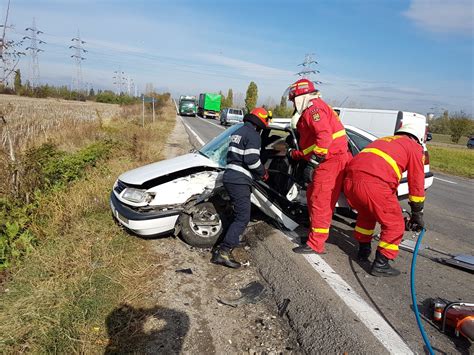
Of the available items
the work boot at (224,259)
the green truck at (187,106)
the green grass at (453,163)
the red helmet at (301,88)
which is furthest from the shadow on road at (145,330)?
the green truck at (187,106)

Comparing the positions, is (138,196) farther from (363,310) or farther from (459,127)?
(459,127)

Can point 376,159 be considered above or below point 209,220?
above

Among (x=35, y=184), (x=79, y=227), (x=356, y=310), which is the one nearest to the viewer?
(x=356, y=310)

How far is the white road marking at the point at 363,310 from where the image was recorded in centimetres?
234

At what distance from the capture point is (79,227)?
4.21m

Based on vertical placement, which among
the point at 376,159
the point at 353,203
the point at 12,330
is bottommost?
the point at 12,330

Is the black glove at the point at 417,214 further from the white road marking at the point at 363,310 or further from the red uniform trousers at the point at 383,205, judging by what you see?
the white road marking at the point at 363,310

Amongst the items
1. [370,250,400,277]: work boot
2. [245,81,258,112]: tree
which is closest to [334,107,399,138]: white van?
[370,250,400,277]: work boot

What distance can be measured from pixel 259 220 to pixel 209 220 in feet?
3.33

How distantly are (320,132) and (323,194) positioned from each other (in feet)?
2.32

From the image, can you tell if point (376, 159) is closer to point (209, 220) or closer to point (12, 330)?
point (209, 220)

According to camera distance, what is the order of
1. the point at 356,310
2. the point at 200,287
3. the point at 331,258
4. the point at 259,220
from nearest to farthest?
the point at 356,310 < the point at 200,287 < the point at 331,258 < the point at 259,220

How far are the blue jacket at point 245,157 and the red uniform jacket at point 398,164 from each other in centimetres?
109

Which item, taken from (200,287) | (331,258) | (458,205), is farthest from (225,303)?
(458,205)
